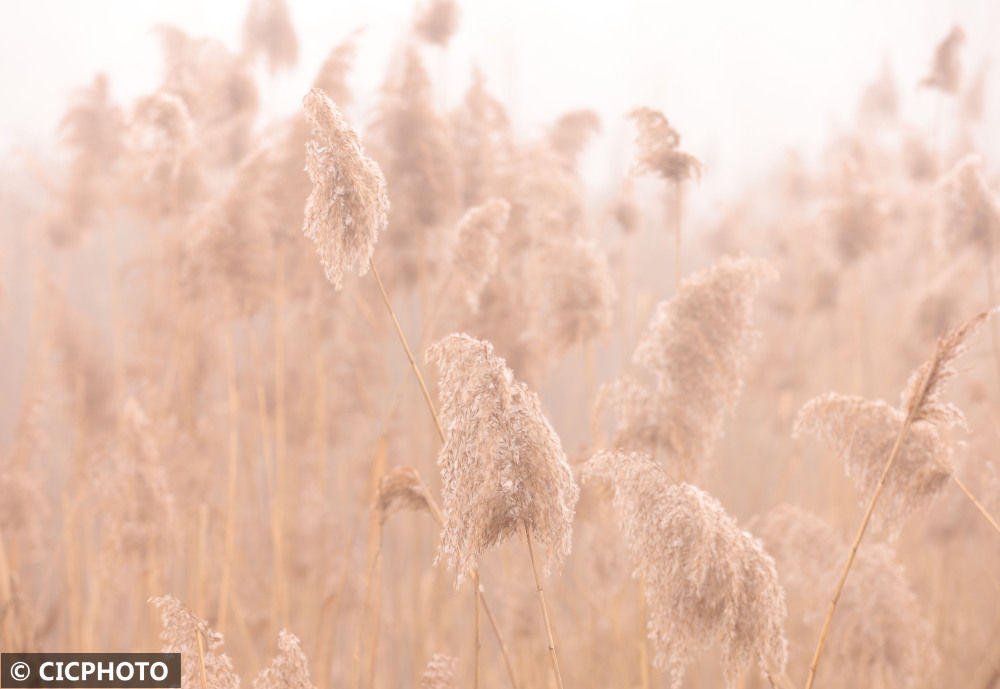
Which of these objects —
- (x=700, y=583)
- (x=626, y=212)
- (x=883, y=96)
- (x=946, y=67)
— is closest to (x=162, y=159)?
(x=626, y=212)

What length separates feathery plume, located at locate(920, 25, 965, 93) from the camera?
2441mm

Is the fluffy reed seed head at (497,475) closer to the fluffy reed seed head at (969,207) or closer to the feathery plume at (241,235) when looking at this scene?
the feathery plume at (241,235)

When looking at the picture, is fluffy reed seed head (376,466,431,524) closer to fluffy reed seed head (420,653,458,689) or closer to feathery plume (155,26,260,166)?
fluffy reed seed head (420,653,458,689)

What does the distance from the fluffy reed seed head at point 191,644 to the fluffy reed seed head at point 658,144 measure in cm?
104

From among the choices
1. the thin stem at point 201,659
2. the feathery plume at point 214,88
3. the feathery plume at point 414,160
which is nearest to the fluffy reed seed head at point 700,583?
the thin stem at point 201,659

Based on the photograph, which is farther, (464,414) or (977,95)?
(977,95)

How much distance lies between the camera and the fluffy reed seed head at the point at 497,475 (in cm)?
82

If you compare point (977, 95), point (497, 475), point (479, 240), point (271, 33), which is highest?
point (977, 95)

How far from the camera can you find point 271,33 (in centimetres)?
257

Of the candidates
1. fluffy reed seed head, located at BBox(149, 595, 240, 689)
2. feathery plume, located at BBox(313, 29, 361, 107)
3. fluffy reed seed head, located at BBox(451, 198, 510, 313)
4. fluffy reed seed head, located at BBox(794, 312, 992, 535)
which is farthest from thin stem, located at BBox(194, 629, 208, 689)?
feathery plume, located at BBox(313, 29, 361, 107)

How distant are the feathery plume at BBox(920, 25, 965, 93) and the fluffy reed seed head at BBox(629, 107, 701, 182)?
1.64 metres

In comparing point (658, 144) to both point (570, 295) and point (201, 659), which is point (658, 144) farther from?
point (201, 659)

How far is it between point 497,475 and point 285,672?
37 centimetres

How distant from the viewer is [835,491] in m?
2.46
